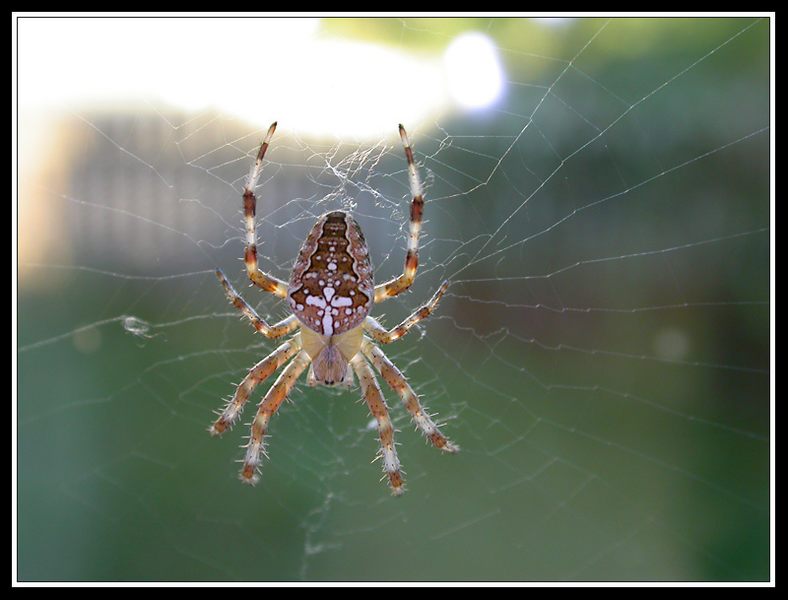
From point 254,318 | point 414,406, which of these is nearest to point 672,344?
point 414,406

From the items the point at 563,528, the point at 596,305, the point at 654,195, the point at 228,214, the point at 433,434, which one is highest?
the point at 654,195

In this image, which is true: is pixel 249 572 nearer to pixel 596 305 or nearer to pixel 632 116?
pixel 596 305

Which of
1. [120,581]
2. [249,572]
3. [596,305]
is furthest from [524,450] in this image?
[120,581]

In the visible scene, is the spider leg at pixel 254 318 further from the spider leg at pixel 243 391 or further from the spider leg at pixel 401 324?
the spider leg at pixel 401 324

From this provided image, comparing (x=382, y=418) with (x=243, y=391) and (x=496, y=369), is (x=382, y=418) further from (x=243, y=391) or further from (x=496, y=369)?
(x=496, y=369)

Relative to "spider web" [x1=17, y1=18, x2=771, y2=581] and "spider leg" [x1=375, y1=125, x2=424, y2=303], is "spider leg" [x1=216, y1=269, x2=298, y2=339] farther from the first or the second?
"spider web" [x1=17, y1=18, x2=771, y2=581]

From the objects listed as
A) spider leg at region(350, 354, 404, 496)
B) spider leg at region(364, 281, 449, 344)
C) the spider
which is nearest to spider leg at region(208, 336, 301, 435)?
the spider

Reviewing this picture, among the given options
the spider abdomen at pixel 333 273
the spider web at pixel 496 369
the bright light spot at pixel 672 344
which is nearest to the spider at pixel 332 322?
the spider abdomen at pixel 333 273
